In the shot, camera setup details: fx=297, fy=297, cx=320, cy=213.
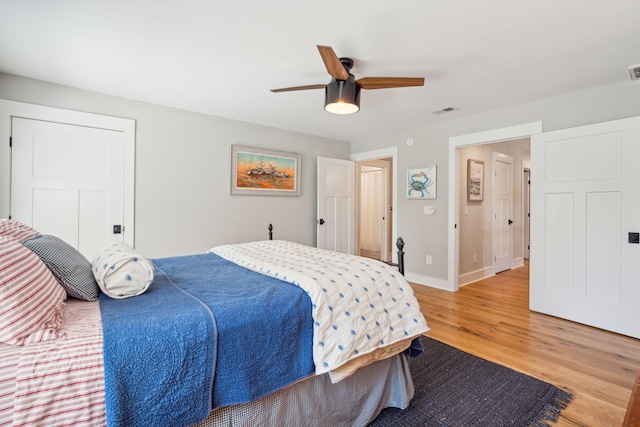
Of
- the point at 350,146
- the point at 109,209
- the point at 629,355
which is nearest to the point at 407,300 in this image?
the point at 629,355

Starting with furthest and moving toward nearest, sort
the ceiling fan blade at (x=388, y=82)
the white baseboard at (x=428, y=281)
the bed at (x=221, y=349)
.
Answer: the white baseboard at (x=428, y=281) → the ceiling fan blade at (x=388, y=82) → the bed at (x=221, y=349)

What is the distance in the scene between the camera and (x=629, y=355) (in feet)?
7.70

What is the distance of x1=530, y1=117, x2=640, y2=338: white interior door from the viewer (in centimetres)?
267

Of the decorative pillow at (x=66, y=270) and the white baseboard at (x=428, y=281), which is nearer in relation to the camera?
the decorative pillow at (x=66, y=270)

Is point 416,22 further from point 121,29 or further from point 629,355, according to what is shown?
point 629,355

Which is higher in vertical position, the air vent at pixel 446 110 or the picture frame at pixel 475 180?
the air vent at pixel 446 110

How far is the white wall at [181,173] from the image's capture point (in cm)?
291

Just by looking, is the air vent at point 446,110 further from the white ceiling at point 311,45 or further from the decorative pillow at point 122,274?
the decorative pillow at point 122,274

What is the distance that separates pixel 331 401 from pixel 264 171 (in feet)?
10.8

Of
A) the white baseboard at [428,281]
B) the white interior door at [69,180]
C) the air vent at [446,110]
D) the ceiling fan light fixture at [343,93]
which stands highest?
the air vent at [446,110]

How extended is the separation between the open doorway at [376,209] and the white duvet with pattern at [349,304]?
14.2 ft

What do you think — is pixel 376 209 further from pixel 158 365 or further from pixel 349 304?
pixel 158 365

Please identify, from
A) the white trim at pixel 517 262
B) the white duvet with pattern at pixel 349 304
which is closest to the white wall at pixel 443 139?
the white trim at pixel 517 262

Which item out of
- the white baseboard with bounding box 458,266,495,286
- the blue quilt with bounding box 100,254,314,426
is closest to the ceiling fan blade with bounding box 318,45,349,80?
the blue quilt with bounding box 100,254,314,426
